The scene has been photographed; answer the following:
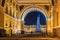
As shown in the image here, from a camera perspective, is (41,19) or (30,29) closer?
(30,29)

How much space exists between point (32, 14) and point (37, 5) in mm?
10527

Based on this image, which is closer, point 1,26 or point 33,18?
point 1,26

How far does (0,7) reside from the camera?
55.3 ft

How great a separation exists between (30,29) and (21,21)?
6605 mm

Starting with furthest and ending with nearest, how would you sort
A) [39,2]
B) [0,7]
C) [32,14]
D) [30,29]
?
[32,14], [30,29], [39,2], [0,7]

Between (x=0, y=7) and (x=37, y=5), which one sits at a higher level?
(x=37, y=5)

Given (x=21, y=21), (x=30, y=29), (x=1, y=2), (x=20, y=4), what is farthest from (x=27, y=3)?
(x=1, y=2)

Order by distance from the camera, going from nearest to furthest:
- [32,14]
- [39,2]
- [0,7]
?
[0,7] < [39,2] < [32,14]

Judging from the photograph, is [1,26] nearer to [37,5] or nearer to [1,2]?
[1,2]

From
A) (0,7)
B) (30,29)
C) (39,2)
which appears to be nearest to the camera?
(0,7)

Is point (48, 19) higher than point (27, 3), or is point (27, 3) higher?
point (27, 3)

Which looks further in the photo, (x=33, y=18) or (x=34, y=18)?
(x=34, y=18)

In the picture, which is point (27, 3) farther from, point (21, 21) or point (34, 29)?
point (34, 29)

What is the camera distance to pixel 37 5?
3859 centimetres
